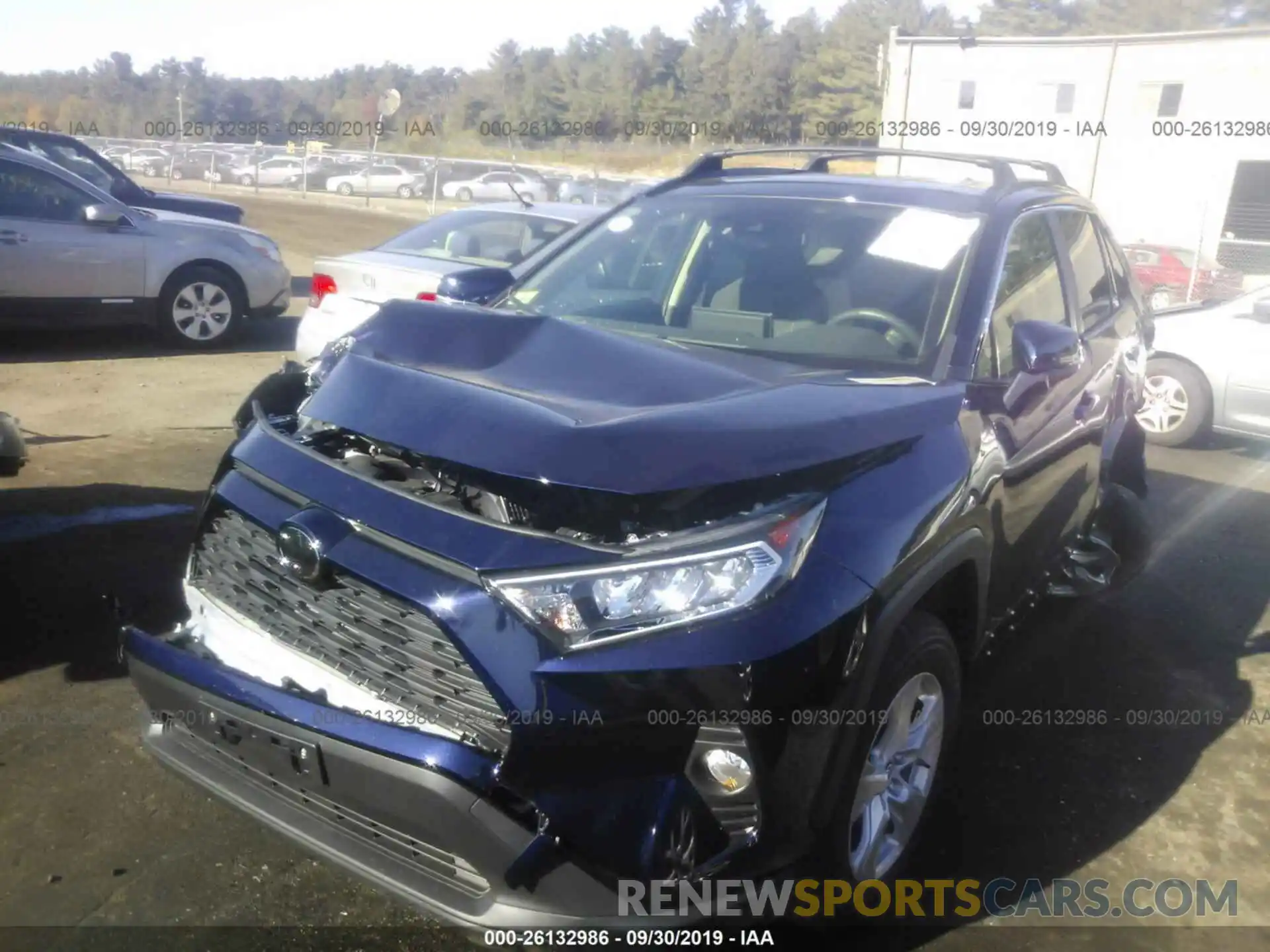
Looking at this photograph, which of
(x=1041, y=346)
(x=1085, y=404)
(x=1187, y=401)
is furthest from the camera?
(x=1187, y=401)

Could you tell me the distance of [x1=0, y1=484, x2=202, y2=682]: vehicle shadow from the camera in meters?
4.05

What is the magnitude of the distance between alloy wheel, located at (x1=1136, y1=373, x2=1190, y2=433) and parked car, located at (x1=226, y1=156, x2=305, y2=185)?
90.5 ft

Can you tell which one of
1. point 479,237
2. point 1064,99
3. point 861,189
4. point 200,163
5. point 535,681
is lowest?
point 200,163

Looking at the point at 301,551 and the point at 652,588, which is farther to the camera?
the point at 301,551

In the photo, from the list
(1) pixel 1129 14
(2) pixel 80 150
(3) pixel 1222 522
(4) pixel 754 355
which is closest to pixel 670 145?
(1) pixel 1129 14

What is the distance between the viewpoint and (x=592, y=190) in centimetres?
2555

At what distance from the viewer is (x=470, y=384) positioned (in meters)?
2.67

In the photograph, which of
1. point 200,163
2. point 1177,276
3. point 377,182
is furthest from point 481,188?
point 1177,276

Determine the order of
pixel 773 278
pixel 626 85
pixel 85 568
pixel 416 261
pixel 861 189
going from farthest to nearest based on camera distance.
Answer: pixel 626 85 → pixel 416 261 → pixel 85 568 → pixel 861 189 → pixel 773 278

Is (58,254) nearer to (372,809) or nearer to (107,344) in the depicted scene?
(107,344)

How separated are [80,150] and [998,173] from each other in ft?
40.8

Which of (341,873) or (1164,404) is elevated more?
(341,873)

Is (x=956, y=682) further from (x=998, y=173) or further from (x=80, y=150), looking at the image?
(x=80, y=150)

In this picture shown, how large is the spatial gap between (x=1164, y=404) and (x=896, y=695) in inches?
281
